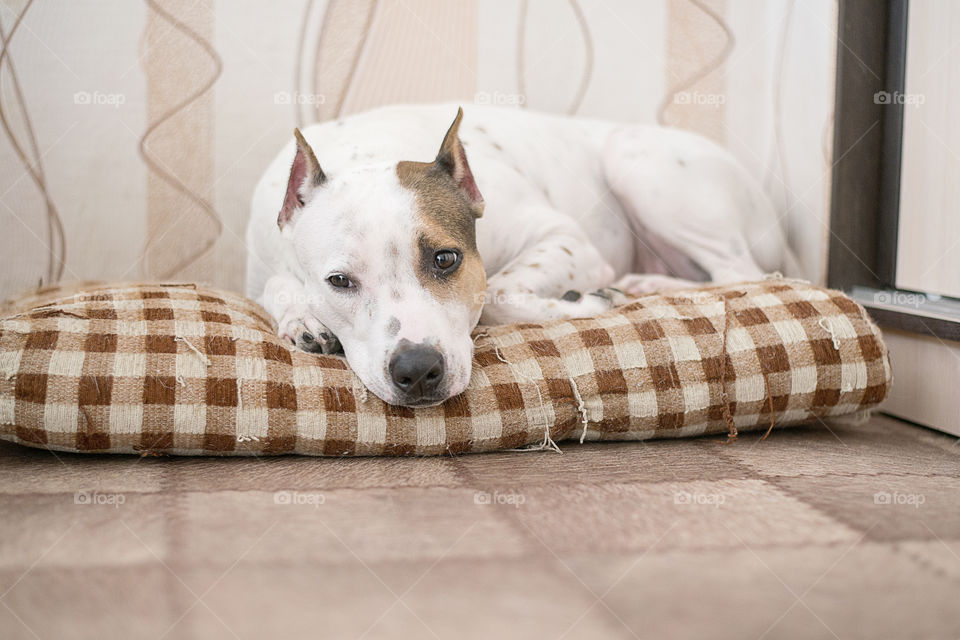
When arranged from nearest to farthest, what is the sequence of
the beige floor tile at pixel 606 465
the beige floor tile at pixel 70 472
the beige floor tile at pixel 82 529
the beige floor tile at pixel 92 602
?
the beige floor tile at pixel 92 602
the beige floor tile at pixel 82 529
the beige floor tile at pixel 70 472
the beige floor tile at pixel 606 465

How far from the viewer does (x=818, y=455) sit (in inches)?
77.0

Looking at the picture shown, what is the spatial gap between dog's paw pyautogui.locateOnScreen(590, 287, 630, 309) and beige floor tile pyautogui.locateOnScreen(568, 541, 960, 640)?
1199 millimetres

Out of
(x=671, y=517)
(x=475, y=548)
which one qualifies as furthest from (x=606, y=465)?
(x=475, y=548)

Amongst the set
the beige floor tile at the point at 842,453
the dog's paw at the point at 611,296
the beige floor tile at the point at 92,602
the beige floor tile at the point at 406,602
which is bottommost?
the beige floor tile at the point at 842,453

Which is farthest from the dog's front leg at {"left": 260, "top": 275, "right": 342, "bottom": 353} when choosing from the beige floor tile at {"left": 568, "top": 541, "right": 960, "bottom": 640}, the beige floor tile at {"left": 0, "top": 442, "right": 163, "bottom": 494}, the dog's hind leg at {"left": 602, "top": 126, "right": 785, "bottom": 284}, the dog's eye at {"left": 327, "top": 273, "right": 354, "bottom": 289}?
the dog's hind leg at {"left": 602, "top": 126, "right": 785, "bottom": 284}

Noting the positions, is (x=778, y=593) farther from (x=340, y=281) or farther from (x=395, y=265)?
(x=340, y=281)

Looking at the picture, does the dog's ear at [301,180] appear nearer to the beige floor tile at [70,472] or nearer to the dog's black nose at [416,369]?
the dog's black nose at [416,369]

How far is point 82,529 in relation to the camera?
1.37 metres

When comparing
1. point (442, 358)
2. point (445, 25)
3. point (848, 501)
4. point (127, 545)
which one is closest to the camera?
point (127, 545)

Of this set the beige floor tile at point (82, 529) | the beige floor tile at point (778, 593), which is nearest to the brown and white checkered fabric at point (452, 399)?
the beige floor tile at point (82, 529)

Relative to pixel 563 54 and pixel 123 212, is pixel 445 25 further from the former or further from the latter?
pixel 123 212

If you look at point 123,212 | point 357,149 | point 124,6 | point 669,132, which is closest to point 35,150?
point 123,212

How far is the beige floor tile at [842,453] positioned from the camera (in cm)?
184

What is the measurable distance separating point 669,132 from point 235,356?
78.3 inches
